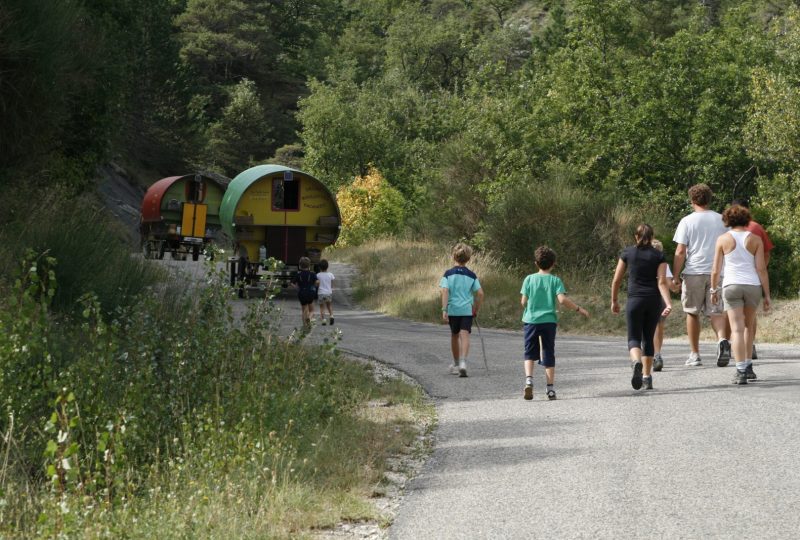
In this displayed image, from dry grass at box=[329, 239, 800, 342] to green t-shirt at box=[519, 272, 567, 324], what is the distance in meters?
9.16

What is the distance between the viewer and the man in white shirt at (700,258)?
43.1 feet

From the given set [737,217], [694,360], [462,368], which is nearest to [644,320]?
[737,217]

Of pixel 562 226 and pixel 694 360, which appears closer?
pixel 694 360

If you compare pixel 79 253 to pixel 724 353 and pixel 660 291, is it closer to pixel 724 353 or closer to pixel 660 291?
pixel 660 291

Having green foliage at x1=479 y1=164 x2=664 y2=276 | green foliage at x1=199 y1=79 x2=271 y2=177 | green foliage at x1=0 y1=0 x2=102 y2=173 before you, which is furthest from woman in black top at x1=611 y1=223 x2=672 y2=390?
green foliage at x1=199 y1=79 x2=271 y2=177

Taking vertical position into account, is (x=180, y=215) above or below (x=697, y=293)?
above

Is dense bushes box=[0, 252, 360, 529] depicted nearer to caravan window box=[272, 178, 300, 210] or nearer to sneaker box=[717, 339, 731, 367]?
sneaker box=[717, 339, 731, 367]

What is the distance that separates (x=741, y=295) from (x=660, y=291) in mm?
815

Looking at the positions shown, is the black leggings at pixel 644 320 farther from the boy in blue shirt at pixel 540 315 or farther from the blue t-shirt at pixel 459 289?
the blue t-shirt at pixel 459 289

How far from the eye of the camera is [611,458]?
320 inches

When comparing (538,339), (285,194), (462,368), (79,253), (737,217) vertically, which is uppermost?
(285,194)

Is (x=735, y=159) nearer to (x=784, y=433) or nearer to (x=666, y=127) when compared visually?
(x=666, y=127)

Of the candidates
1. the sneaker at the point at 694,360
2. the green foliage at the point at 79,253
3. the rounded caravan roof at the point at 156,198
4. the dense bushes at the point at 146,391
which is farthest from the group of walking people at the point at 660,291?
the rounded caravan roof at the point at 156,198

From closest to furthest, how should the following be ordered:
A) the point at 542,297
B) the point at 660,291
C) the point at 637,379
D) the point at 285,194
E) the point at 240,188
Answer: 1. the point at 637,379
2. the point at 542,297
3. the point at 660,291
4. the point at 240,188
5. the point at 285,194
